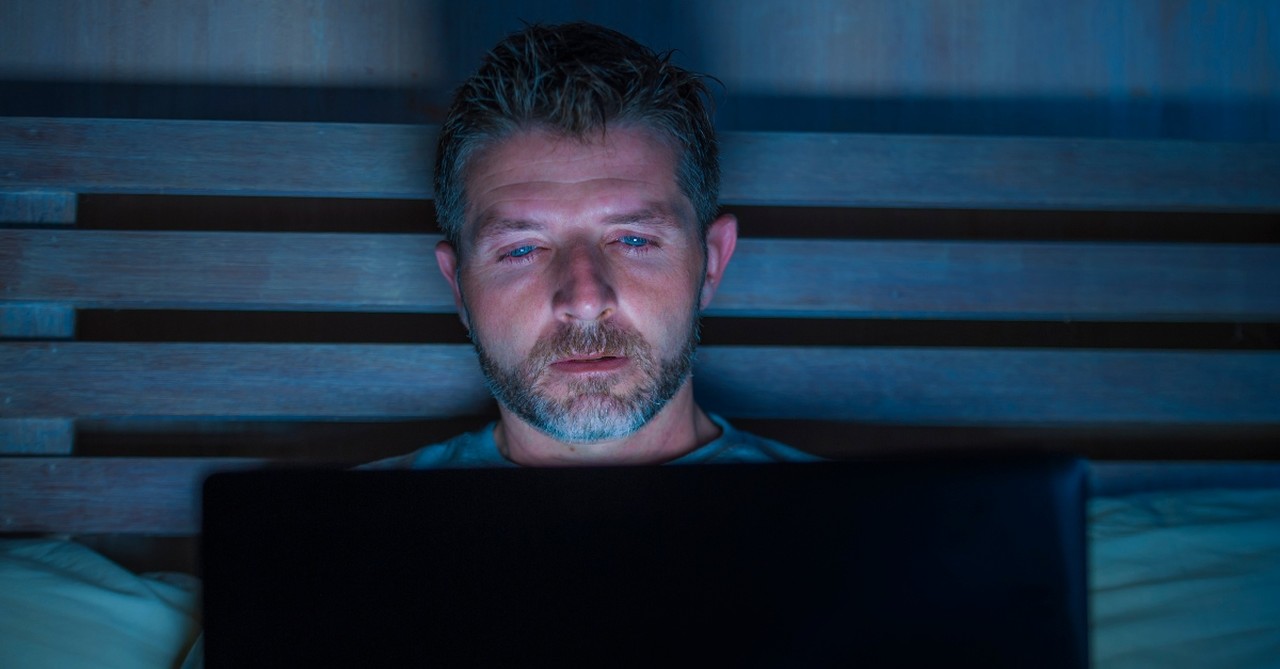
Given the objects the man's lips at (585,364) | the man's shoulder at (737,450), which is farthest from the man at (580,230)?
the man's shoulder at (737,450)

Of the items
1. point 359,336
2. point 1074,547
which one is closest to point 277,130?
point 359,336

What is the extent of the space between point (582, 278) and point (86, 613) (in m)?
0.92

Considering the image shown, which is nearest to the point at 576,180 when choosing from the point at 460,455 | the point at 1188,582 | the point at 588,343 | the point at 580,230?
the point at 580,230

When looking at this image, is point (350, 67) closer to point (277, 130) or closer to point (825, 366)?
point (277, 130)

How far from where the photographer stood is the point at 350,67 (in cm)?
139

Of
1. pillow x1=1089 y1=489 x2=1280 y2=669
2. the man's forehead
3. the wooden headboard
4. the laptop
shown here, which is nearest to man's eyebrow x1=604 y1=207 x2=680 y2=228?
the man's forehead

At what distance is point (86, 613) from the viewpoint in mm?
1074

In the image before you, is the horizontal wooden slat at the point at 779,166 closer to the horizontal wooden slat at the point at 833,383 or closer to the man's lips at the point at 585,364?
the horizontal wooden slat at the point at 833,383

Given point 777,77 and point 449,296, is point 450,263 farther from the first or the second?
point 777,77

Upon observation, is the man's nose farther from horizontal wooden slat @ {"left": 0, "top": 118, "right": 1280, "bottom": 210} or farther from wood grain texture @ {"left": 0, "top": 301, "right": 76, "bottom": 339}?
wood grain texture @ {"left": 0, "top": 301, "right": 76, "bottom": 339}

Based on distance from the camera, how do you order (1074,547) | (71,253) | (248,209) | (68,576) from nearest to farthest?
(1074,547) → (68,576) → (71,253) → (248,209)

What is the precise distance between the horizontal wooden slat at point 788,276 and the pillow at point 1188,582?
1.20ft

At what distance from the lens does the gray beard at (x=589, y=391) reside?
0.93 meters

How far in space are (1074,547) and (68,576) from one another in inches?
54.7
